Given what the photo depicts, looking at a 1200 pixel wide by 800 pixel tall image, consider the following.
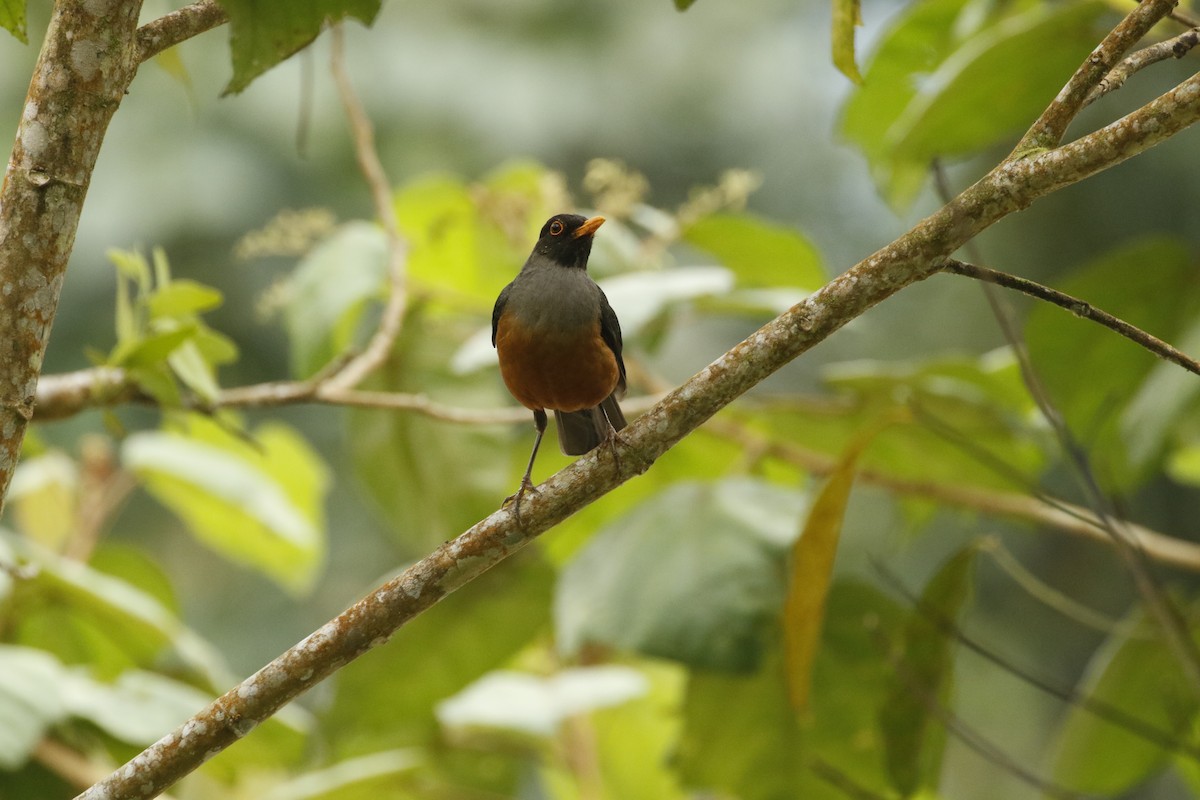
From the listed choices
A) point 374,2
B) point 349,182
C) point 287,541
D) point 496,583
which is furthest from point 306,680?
point 349,182

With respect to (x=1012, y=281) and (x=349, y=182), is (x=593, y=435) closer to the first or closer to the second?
(x=1012, y=281)

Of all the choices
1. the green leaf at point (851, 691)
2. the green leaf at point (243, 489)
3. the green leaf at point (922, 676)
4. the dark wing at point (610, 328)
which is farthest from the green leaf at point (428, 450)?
the green leaf at point (922, 676)

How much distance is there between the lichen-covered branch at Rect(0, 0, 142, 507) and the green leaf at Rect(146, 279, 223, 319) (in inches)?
31.2

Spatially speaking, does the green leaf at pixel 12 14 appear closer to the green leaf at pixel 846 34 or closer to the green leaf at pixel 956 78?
the green leaf at pixel 846 34

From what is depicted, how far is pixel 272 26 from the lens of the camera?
4.75ft

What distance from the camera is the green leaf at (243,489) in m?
3.39

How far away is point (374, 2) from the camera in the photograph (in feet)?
4.88

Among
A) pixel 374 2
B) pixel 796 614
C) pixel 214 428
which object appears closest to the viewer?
pixel 374 2

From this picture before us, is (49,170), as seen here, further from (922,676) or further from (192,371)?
(922,676)

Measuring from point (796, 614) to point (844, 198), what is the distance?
764cm

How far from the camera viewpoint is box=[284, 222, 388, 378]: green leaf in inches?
111

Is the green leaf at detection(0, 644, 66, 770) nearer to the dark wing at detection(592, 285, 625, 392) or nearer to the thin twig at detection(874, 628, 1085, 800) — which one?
the dark wing at detection(592, 285, 625, 392)

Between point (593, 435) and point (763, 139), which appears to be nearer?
point (593, 435)

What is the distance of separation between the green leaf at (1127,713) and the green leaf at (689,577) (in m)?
0.85
